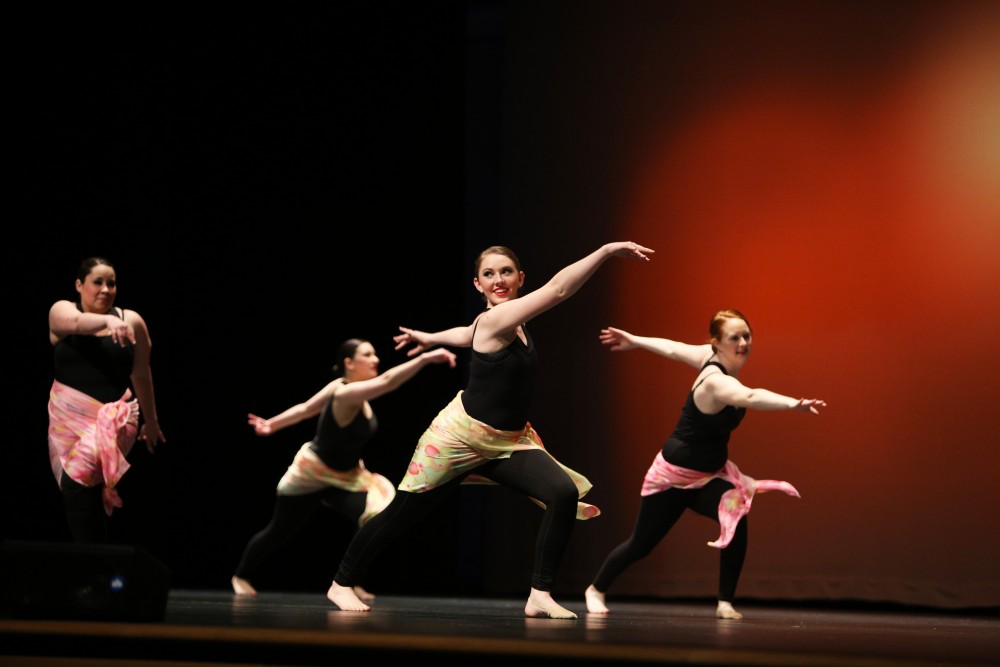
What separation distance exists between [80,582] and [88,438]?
166cm

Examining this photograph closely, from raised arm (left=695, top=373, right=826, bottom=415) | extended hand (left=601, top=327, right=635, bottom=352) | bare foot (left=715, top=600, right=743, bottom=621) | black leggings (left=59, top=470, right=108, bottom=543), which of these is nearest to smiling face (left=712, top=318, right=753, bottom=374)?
raised arm (left=695, top=373, right=826, bottom=415)

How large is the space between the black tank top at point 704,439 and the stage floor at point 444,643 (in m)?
0.98

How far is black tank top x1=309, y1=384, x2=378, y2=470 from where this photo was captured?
5.47 m

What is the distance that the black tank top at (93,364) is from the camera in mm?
4703

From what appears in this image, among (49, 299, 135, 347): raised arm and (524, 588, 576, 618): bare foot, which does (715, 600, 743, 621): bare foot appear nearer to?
(524, 588, 576, 618): bare foot

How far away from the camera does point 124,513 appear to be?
6770 mm

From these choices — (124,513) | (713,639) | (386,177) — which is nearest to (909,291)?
(386,177)

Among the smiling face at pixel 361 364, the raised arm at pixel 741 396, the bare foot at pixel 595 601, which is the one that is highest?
the raised arm at pixel 741 396

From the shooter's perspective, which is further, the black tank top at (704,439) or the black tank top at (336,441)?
the black tank top at (336,441)

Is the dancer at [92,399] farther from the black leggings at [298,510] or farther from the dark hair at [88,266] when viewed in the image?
the black leggings at [298,510]

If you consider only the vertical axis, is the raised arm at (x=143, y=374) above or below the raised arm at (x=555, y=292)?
below

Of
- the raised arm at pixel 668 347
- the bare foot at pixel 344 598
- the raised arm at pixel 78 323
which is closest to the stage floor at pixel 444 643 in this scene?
the bare foot at pixel 344 598

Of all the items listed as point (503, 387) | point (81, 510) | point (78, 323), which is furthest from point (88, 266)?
point (503, 387)

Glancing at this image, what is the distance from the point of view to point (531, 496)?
4156mm
